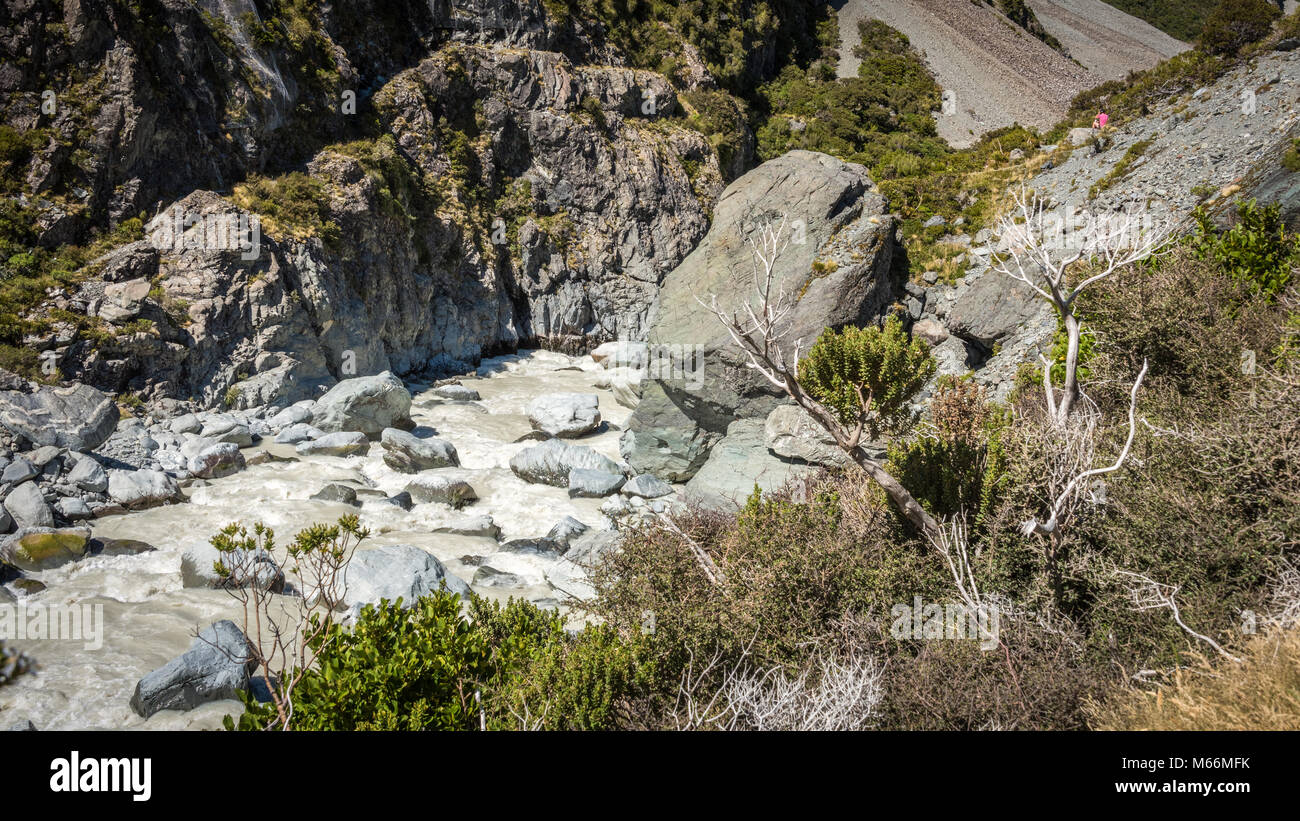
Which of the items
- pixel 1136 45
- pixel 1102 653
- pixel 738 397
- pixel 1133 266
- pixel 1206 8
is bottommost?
pixel 738 397

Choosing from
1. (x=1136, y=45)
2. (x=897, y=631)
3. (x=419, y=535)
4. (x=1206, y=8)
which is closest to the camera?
(x=897, y=631)

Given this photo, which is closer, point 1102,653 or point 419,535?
point 1102,653

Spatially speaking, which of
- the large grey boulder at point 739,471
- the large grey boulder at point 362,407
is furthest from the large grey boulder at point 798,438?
the large grey boulder at point 362,407

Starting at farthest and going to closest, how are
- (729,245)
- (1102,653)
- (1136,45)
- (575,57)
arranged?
(1136,45), (575,57), (729,245), (1102,653)

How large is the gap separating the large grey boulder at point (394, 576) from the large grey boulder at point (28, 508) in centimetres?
491

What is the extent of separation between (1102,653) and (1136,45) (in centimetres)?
7361

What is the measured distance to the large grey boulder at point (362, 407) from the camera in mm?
16141

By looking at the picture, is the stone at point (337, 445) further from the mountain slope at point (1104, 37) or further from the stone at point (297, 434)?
the mountain slope at point (1104, 37)

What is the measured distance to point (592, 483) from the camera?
14305mm

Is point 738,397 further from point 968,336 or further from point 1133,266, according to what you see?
point 1133,266

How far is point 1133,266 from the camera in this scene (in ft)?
34.1

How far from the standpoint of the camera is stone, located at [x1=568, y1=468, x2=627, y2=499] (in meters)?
14.2
